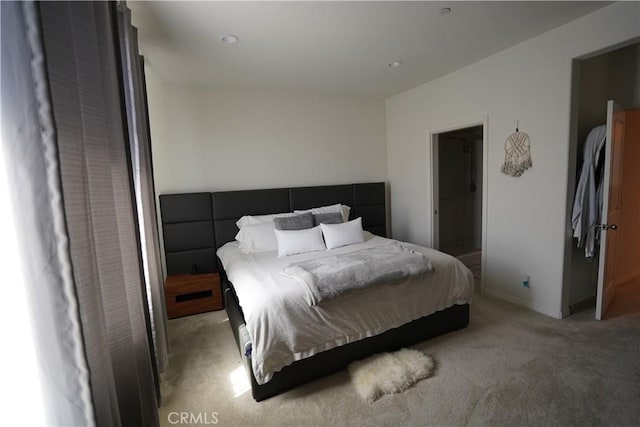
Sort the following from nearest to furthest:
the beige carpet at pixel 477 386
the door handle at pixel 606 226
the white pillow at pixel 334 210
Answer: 1. the beige carpet at pixel 477 386
2. the door handle at pixel 606 226
3. the white pillow at pixel 334 210

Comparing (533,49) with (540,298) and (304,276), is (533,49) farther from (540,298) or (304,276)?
(304,276)

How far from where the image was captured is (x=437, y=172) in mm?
3797

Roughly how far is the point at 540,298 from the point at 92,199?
11.7ft

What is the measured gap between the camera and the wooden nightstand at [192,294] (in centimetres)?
306

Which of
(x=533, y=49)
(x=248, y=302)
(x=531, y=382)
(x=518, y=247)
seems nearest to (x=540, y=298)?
(x=518, y=247)

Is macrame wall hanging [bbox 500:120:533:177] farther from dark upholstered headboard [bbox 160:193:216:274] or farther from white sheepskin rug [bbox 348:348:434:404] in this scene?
dark upholstered headboard [bbox 160:193:216:274]

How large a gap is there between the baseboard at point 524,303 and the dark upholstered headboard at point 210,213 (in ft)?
7.28

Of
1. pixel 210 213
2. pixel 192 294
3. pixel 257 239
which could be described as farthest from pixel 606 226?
pixel 192 294

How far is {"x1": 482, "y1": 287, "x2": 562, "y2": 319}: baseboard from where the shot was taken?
269 cm

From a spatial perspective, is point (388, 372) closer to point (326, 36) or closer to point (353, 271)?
point (353, 271)

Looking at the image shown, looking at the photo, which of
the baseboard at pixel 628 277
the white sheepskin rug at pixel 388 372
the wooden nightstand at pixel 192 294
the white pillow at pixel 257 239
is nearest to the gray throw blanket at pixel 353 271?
the white sheepskin rug at pixel 388 372

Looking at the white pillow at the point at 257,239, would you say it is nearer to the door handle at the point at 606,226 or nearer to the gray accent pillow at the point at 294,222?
the gray accent pillow at the point at 294,222

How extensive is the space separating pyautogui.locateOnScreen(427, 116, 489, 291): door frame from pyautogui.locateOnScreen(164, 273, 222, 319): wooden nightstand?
2834 mm

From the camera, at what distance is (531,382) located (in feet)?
6.17
